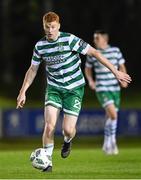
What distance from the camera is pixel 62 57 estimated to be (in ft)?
53.8

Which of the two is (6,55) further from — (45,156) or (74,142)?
(45,156)

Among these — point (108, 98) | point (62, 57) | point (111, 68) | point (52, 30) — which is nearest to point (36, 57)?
point (62, 57)

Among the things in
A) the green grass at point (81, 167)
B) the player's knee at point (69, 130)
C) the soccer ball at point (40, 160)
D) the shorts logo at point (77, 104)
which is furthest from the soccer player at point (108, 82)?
the soccer ball at point (40, 160)

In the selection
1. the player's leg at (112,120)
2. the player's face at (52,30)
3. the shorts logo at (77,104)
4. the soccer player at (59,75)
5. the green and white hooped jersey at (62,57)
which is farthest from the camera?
the player's leg at (112,120)

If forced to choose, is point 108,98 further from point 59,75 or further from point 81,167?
point 59,75

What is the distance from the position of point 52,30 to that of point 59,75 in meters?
0.86

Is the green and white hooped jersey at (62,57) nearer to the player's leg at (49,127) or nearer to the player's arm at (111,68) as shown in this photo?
the player's arm at (111,68)

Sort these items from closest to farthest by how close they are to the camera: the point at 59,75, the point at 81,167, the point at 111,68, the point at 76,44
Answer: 1. the point at 111,68
2. the point at 76,44
3. the point at 59,75
4. the point at 81,167

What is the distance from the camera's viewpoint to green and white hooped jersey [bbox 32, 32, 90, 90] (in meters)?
16.3

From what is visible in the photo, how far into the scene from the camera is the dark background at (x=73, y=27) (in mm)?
46875

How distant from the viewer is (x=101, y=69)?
22.4m

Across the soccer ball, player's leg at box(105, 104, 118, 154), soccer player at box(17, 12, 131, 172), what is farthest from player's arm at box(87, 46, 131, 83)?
player's leg at box(105, 104, 118, 154)

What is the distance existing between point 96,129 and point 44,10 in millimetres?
9297

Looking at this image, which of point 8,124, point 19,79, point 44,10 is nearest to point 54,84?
point 8,124
